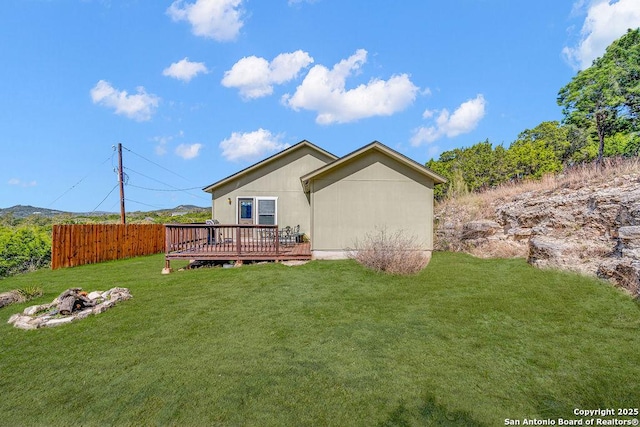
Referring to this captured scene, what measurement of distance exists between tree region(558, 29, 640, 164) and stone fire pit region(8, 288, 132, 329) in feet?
80.2

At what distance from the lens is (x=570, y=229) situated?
31.1ft

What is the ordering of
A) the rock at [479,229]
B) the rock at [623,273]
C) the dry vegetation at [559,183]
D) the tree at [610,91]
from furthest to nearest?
1. the tree at [610,91]
2. the rock at [479,229]
3. the dry vegetation at [559,183]
4. the rock at [623,273]

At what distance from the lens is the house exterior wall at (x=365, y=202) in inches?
434

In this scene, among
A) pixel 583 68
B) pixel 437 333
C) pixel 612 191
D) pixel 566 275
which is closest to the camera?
pixel 437 333

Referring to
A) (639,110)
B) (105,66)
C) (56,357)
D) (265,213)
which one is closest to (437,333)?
(56,357)

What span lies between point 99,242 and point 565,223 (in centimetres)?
1871

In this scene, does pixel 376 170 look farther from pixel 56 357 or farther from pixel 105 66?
pixel 105 66

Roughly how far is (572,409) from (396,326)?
8.15 feet

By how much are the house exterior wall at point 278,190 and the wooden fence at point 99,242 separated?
4818 mm

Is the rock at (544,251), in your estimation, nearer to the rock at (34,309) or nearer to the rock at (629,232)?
the rock at (629,232)

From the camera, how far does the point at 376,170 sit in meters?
11.1

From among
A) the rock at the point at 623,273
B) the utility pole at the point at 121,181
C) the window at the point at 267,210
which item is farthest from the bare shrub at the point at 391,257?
the utility pole at the point at 121,181

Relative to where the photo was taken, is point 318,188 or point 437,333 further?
point 318,188

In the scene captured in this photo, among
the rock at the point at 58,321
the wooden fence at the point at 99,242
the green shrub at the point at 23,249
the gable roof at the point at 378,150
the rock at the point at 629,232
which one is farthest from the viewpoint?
the wooden fence at the point at 99,242
